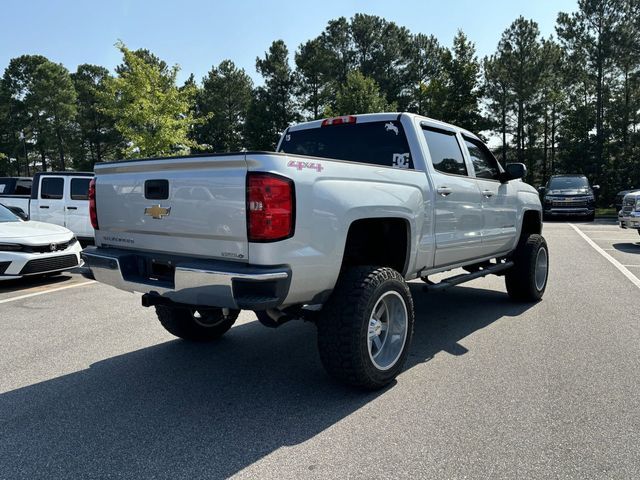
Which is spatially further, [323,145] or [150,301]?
[323,145]

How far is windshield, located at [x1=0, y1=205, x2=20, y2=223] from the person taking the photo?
27.7 feet

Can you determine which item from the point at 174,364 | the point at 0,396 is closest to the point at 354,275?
the point at 174,364

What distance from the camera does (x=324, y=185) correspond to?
315 cm

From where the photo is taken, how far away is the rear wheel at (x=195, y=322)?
14.9ft

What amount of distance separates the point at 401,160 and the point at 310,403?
227cm

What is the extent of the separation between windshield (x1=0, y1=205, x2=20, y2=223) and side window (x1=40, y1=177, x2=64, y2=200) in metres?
2.99

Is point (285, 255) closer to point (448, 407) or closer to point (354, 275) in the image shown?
point (354, 275)

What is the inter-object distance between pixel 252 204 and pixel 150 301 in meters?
1.19

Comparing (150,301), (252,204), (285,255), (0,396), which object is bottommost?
(0,396)

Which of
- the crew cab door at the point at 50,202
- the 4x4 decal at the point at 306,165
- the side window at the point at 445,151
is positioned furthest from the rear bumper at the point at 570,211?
the 4x4 decal at the point at 306,165

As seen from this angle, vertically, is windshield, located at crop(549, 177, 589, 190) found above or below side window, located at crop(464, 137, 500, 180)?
above

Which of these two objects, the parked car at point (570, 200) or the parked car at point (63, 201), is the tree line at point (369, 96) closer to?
the parked car at point (63, 201)

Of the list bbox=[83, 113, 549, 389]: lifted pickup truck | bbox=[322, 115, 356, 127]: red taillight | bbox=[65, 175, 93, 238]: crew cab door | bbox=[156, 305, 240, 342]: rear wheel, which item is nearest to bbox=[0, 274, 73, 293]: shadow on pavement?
bbox=[65, 175, 93, 238]: crew cab door

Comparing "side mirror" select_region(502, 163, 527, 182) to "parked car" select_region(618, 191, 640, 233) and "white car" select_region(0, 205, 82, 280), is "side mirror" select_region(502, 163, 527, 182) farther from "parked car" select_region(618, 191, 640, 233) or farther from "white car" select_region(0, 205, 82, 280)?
"parked car" select_region(618, 191, 640, 233)
